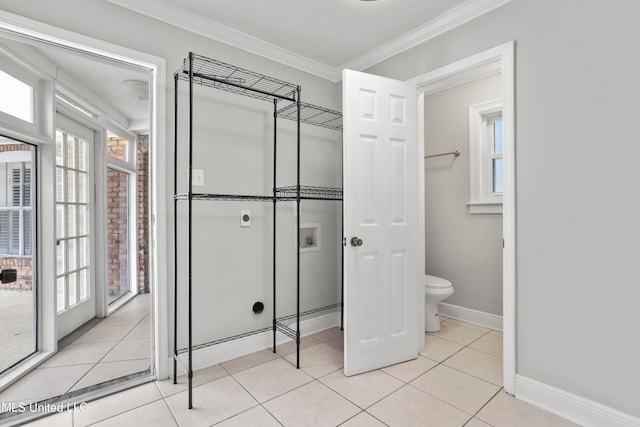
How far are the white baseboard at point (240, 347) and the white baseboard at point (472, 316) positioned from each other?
1.39m

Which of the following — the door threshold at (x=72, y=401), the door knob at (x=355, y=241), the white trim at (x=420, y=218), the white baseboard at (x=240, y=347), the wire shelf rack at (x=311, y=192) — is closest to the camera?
the door threshold at (x=72, y=401)

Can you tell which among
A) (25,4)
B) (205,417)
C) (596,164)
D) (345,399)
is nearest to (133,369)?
(205,417)

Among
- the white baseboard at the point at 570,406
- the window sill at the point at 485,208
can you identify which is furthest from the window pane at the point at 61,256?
the window sill at the point at 485,208

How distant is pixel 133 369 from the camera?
215 centimetres

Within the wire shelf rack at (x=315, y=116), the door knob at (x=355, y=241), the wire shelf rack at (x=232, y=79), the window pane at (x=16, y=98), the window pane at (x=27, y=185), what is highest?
A: the wire shelf rack at (x=232, y=79)

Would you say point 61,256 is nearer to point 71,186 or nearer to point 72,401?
point 71,186

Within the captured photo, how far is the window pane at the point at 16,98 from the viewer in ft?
5.74

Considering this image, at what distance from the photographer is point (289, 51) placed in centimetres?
268

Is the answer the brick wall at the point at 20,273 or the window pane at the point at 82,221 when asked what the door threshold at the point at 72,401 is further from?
the window pane at the point at 82,221

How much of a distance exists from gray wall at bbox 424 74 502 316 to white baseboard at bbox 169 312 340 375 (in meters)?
1.50

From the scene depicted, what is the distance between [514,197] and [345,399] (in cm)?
159

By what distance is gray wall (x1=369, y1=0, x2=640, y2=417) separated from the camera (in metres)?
1.56

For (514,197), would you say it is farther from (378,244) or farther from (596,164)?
(378,244)

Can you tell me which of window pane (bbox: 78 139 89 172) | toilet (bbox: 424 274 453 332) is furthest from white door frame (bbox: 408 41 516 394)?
window pane (bbox: 78 139 89 172)
